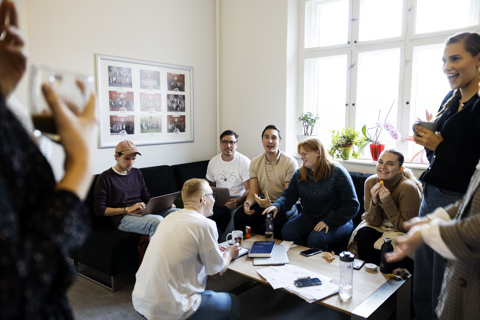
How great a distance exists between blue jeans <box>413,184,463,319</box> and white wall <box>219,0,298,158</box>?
2.63m

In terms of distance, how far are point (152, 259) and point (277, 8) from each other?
3.56 meters

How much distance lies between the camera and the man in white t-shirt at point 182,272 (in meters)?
1.75

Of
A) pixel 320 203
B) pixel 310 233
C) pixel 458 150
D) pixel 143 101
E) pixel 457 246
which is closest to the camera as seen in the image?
pixel 457 246

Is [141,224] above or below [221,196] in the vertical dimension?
below

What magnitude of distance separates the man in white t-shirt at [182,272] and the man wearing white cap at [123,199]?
4.04 ft

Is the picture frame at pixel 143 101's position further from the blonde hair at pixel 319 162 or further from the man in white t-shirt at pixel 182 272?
the man in white t-shirt at pixel 182 272

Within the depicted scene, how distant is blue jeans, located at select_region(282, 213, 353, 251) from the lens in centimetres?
292

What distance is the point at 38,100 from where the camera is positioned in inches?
26.4

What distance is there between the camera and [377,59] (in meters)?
4.00

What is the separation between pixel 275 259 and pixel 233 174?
1.71 m

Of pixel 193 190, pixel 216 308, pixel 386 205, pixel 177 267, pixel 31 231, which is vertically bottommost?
pixel 216 308

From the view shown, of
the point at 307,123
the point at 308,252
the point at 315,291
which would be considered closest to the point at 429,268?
the point at 315,291

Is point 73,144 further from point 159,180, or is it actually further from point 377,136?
point 377,136

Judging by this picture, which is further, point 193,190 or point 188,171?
point 188,171
